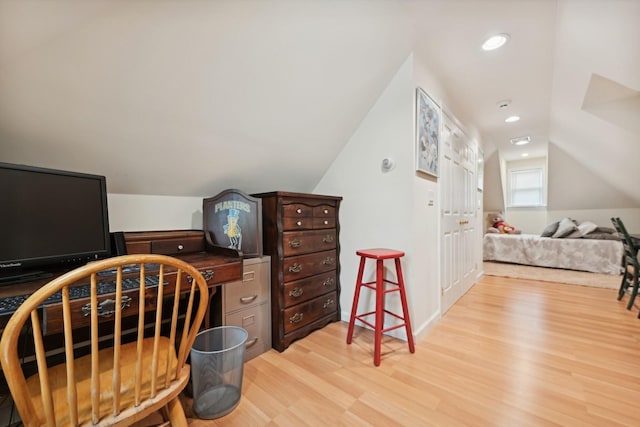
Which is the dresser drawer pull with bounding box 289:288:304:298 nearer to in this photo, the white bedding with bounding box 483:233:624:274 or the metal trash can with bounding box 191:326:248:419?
the metal trash can with bounding box 191:326:248:419

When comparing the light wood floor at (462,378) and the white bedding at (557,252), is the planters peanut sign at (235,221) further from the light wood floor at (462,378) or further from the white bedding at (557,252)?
the white bedding at (557,252)

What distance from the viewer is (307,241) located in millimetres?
2023

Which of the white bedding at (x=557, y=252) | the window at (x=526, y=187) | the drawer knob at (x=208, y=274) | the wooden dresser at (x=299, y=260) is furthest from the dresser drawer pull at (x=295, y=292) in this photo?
the window at (x=526, y=187)

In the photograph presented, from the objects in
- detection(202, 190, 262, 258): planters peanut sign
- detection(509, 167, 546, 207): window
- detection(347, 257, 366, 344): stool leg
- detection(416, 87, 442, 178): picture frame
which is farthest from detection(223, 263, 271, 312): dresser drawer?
detection(509, 167, 546, 207): window

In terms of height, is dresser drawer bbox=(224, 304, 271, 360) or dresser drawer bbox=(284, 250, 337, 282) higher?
dresser drawer bbox=(284, 250, 337, 282)

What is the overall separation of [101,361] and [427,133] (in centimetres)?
233

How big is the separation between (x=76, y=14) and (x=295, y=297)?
1.81m

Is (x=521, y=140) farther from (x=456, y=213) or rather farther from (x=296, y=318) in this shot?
(x=296, y=318)

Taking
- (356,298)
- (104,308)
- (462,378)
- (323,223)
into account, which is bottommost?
(462,378)

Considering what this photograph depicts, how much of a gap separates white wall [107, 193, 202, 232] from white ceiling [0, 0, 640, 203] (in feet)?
0.25

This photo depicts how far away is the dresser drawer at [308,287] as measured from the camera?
1.88 meters

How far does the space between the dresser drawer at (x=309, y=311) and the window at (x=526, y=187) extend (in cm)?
625

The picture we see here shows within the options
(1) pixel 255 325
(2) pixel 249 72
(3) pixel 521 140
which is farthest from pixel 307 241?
(3) pixel 521 140

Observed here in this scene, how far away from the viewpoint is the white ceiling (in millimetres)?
1041
